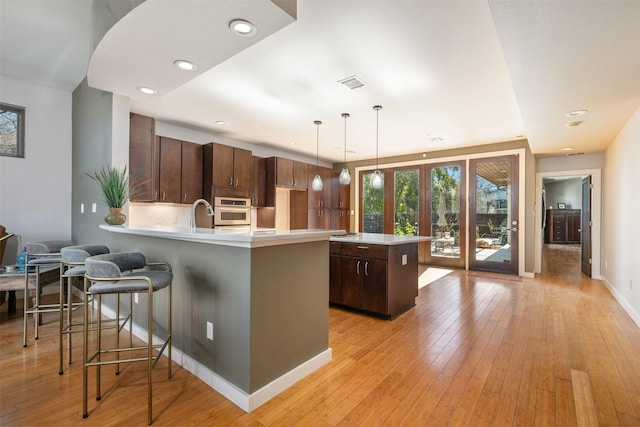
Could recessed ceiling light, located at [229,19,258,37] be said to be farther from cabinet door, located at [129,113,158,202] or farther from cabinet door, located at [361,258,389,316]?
cabinet door, located at [129,113,158,202]

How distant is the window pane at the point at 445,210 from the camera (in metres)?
6.47

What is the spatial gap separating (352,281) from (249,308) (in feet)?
6.37

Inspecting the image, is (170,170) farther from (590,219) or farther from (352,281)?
(590,219)

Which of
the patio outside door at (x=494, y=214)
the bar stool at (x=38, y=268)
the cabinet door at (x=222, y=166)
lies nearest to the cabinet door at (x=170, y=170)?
the cabinet door at (x=222, y=166)

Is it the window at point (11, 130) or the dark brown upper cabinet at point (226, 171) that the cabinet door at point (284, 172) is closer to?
the dark brown upper cabinet at point (226, 171)

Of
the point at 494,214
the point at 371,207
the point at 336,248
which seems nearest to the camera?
the point at 336,248

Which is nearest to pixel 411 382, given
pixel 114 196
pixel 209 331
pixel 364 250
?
pixel 209 331

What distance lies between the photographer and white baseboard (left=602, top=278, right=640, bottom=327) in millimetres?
3293

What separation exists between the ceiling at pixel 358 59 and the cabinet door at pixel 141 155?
0.33 metres

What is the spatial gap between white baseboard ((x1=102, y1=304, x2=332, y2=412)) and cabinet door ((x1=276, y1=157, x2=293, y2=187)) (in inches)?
161

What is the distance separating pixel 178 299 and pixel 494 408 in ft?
7.34

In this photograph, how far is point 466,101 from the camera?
3.75 metres

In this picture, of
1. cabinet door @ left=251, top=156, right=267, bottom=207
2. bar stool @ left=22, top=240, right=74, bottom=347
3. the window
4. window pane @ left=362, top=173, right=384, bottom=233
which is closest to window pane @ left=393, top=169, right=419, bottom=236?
window pane @ left=362, top=173, right=384, bottom=233

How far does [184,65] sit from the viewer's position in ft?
7.88
